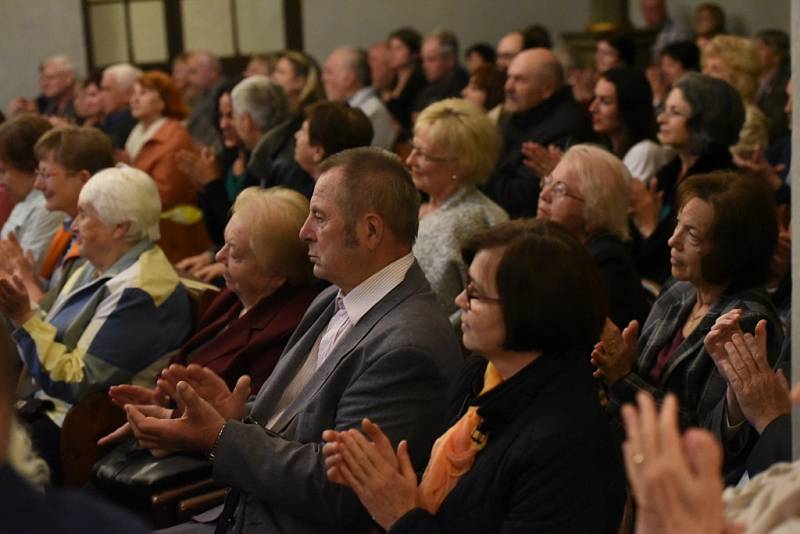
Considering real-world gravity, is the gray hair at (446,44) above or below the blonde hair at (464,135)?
below

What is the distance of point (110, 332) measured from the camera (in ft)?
12.0

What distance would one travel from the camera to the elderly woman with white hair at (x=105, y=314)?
365 centimetres

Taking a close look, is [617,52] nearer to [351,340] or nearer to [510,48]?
[510,48]

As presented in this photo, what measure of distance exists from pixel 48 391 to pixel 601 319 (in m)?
1.88

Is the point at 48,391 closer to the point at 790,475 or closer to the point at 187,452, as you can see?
the point at 187,452

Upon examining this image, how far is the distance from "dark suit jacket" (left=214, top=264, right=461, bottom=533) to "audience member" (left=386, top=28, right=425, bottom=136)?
19.9 ft

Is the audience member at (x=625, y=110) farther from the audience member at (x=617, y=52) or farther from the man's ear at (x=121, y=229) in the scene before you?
the audience member at (x=617, y=52)

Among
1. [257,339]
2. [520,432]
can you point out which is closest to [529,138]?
[257,339]

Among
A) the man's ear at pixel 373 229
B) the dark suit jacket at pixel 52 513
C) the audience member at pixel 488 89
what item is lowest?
the audience member at pixel 488 89

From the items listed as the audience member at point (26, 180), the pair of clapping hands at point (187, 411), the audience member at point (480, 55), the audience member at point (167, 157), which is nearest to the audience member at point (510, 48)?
the audience member at point (480, 55)

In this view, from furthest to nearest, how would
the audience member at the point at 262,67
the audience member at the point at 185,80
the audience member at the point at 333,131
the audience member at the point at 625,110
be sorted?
the audience member at the point at 185,80, the audience member at the point at 262,67, the audience member at the point at 625,110, the audience member at the point at 333,131

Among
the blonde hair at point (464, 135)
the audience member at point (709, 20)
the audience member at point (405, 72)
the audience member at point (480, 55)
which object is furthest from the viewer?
the audience member at point (709, 20)

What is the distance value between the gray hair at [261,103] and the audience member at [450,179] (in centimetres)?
179

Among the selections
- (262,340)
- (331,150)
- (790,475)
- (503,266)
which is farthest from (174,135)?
(790,475)
